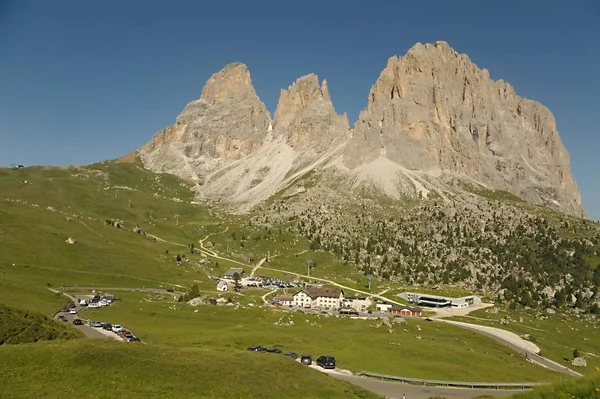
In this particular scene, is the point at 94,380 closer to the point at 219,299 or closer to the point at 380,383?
the point at 380,383

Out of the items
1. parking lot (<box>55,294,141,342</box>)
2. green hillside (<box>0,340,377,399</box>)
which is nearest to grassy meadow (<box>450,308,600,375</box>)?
green hillside (<box>0,340,377,399</box>)

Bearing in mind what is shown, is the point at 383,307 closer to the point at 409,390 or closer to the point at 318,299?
the point at 318,299

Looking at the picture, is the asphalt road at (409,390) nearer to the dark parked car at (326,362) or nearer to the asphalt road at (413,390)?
the asphalt road at (413,390)

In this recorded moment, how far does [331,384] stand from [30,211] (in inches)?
7393

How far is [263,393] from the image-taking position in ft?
129

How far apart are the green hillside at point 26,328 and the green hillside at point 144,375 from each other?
22.7ft

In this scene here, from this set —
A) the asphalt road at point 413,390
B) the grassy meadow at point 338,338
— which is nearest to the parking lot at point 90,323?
the grassy meadow at point 338,338

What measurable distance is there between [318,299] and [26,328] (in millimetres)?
109885

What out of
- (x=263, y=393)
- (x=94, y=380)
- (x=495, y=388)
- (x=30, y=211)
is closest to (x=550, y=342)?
(x=495, y=388)

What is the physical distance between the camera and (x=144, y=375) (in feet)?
124

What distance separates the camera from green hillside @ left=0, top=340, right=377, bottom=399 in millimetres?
33781

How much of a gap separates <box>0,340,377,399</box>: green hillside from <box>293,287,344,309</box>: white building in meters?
101

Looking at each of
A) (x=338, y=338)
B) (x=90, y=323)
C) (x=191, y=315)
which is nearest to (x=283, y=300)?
(x=191, y=315)

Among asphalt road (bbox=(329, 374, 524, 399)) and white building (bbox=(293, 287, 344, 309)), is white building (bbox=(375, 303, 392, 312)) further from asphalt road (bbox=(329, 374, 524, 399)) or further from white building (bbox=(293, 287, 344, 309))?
asphalt road (bbox=(329, 374, 524, 399))
